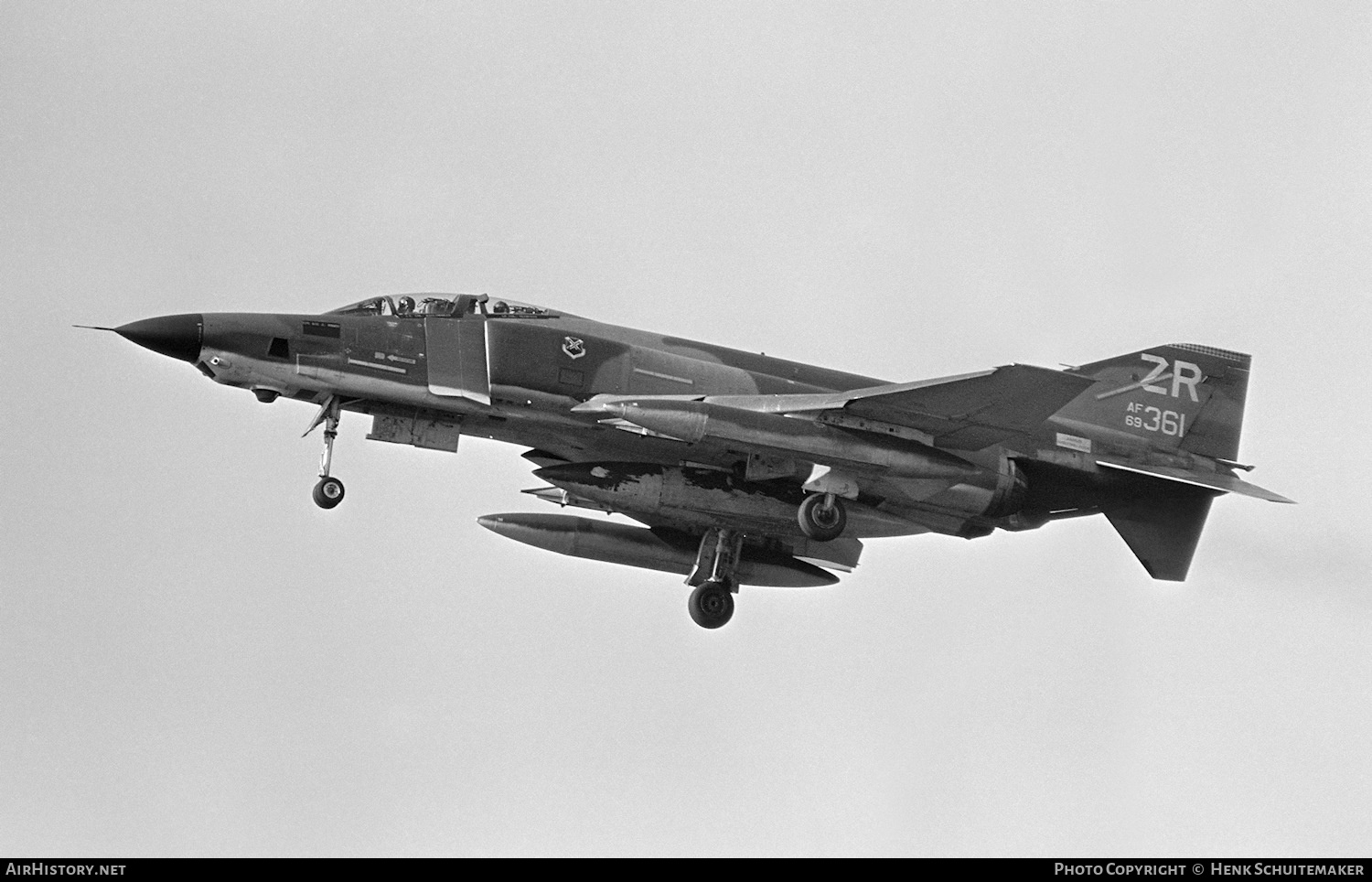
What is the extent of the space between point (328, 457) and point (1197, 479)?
11864 mm

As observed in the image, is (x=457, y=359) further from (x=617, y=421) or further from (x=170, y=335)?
(x=170, y=335)

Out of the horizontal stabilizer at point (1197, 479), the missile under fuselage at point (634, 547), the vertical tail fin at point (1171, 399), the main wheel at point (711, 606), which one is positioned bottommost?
the main wheel at point (711, 606)

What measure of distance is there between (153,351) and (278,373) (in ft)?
5.03

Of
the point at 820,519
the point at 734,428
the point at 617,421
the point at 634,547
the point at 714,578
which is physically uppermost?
the point at 734,428

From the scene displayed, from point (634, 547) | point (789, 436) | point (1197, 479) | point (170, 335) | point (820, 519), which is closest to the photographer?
point (170, 335)

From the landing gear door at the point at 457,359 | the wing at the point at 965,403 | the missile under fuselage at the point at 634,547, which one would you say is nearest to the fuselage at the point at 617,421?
the landing gear door at the point at 457,359

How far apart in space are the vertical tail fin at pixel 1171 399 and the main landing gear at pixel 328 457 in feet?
33.0

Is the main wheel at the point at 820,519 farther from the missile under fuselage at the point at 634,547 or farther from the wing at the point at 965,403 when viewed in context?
the missile under fuselage at the point at 634,547

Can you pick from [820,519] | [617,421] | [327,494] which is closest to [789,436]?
[820,519]

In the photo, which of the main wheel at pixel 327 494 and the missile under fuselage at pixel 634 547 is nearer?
the main wheel at pixel 327 494

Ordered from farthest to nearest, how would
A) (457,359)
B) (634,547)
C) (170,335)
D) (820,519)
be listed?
(634,547)
(820,519)
(457,359)
(170,335)

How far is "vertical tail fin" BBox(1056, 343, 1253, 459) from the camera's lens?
2642cm

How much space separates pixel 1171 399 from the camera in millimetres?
26594

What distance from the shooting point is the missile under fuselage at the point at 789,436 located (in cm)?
2286
